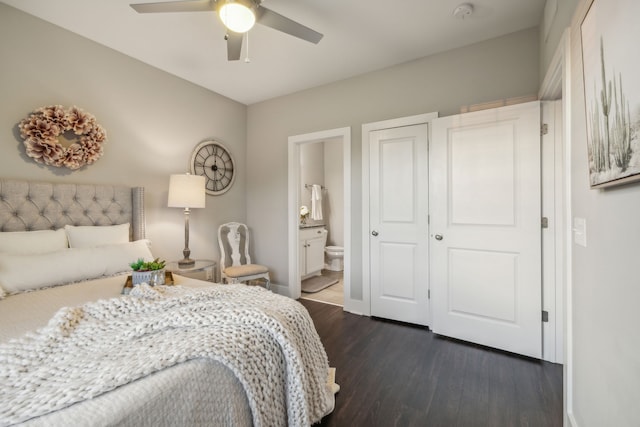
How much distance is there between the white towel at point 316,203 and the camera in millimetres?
5224

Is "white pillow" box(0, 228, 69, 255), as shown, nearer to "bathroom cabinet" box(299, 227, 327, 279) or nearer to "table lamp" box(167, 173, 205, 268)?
"table lamp" box(167, 173, 205, 268)

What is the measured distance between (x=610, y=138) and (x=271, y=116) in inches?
133

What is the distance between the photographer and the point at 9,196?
1929mm

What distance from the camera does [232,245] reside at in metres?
3.53

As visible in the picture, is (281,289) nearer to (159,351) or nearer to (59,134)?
(59,134)

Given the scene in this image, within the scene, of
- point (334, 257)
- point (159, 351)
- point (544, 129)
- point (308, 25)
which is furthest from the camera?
point (334, 257)

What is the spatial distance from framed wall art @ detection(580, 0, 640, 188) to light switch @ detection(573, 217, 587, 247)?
24cm

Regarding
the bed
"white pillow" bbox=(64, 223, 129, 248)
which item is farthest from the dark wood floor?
"white pillow" bbox=(64, 223, 129, 248)

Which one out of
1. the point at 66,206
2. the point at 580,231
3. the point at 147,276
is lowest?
the point at 147,276

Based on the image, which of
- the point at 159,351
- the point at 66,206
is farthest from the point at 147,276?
the point at 66,206

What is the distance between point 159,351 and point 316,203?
14.6ft

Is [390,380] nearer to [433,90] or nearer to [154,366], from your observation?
[154,366]

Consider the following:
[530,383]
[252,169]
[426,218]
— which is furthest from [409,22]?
[530,383]

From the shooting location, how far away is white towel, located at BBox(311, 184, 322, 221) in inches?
206
